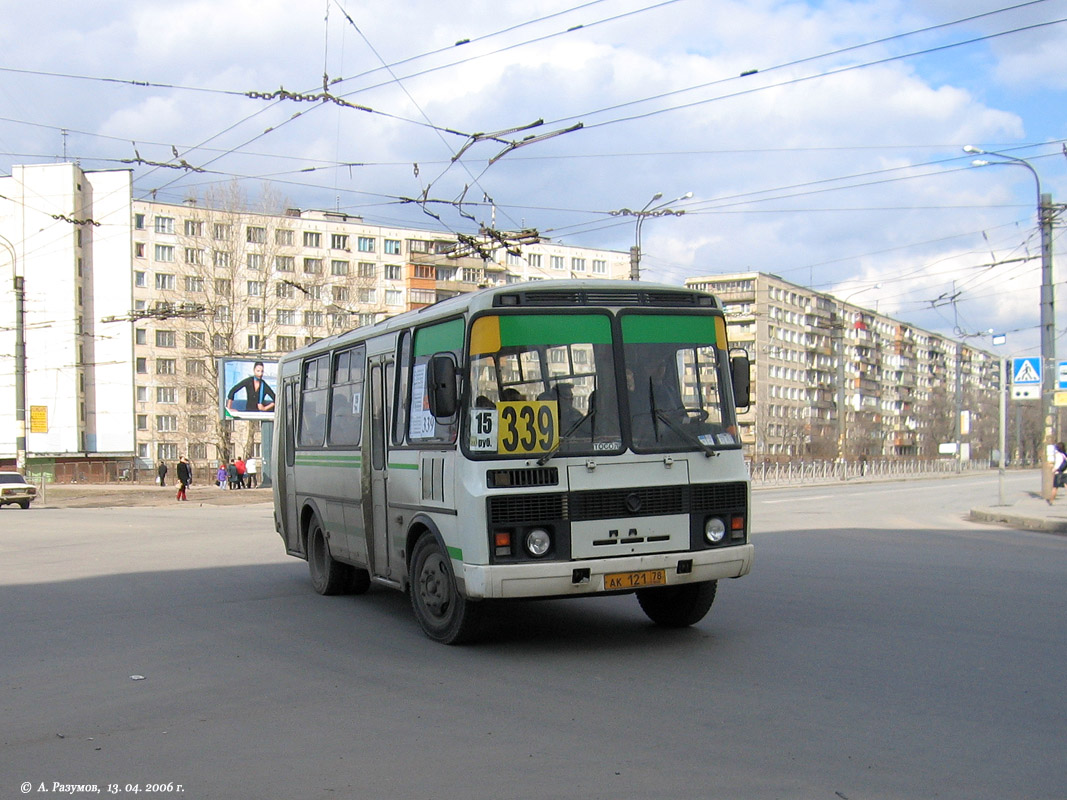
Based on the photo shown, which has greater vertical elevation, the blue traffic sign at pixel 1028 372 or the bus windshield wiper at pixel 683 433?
the blue traffic sign at pixel 1028 372

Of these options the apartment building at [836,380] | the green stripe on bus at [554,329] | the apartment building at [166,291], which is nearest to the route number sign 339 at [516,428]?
the green stripe on bus at [554,329]

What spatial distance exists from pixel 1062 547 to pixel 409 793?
1537cm

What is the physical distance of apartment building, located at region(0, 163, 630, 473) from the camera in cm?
5575

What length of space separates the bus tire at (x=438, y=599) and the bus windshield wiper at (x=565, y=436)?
1.16m

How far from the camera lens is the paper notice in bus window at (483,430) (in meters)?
8.02

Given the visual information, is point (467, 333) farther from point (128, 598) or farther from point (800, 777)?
point (128, 598)

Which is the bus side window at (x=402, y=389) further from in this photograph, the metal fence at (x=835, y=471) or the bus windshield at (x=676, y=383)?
the metal fence at (x=835, y=471)

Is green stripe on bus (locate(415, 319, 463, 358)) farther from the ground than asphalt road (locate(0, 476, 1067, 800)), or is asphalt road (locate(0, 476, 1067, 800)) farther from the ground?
green stripe on bus (locate(415, 319, 463, 358))

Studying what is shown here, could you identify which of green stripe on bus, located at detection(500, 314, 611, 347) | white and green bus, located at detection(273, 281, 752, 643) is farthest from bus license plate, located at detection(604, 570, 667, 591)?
green stripe on bus, located at detection(500, 314, 611, 347)

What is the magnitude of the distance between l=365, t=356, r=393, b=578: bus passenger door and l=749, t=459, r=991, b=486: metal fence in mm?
33155

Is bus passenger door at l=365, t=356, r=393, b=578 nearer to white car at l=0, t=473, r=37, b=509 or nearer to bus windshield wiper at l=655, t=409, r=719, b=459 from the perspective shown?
bus windshield wiper at l=655, t=409, r=719, b=459

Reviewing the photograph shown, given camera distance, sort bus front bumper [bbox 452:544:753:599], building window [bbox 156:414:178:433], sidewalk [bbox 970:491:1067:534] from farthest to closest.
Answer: building window [bbox 156:414:178:433] → sidewalk [bbox 970:491:1067:534] → bus front bumper [bbox 452:544:753:599]

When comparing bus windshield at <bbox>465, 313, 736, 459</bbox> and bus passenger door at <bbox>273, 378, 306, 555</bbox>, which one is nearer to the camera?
bus windshield at <bbox>465, 313, 736, 459</bbox>

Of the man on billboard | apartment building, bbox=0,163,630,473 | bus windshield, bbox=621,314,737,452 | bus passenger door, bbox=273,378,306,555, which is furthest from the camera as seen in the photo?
apartment building, bbox=0,163,630,473
